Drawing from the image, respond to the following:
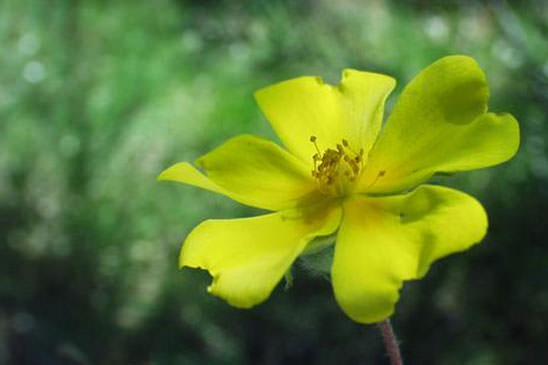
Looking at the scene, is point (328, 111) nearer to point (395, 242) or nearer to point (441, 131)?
point (441, 131)

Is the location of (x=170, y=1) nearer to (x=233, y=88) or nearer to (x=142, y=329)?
(x=233, y=88)

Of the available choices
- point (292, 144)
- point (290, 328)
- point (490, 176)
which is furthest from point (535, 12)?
point (292, 144)

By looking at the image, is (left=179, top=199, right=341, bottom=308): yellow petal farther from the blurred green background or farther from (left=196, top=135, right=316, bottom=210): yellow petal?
the blurred green background

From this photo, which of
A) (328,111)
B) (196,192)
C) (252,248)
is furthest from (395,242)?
(196,192)

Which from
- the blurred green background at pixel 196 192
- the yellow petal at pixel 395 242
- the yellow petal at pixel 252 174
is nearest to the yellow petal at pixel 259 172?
the yellow petal at pixel 252 174

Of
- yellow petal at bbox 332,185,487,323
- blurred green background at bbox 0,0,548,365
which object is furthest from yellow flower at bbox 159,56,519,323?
blurred green background at bbox 0,0,548,365
